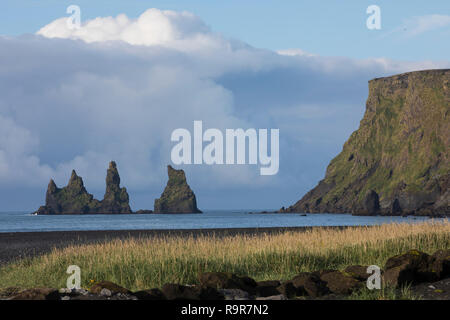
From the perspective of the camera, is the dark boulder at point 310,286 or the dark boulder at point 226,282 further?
the dark boulder at point 226,282

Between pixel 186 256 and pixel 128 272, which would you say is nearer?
pixel 128 272

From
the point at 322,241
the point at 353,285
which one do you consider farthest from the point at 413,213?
the point at 353,285

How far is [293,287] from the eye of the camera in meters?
14.2

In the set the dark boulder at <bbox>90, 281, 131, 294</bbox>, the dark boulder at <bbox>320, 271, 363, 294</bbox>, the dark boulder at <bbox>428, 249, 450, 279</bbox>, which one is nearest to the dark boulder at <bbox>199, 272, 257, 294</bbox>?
the dark boulder at <bbox>320, 271, 363, 294</bbox>

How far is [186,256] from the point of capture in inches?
824

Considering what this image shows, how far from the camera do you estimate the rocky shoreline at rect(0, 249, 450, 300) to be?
41.6ft

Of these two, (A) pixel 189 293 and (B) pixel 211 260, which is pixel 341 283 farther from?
(B) pixel 211 260

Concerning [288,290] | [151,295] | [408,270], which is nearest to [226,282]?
[288,290]

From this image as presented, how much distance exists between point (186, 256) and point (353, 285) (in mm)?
8221

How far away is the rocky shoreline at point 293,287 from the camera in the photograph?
12.7m

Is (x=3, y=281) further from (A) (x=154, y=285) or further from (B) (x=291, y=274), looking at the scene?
(B) (x=291, y=274)

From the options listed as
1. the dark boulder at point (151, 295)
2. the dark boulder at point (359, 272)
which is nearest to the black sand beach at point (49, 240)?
the dark boulder at point (359, 272)

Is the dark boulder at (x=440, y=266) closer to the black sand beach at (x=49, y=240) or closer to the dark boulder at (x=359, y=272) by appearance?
the dark boulder at (x=359, y=272)
